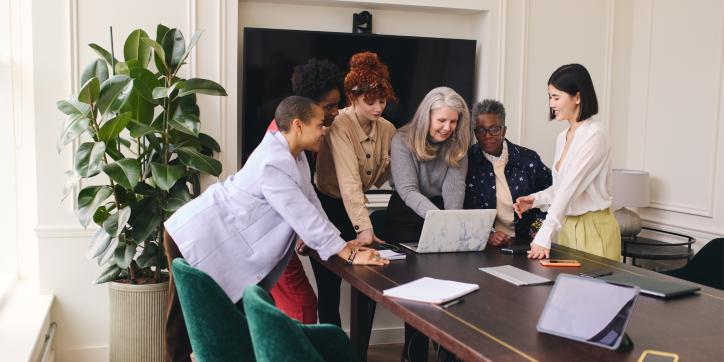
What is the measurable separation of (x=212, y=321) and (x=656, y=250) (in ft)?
10.4

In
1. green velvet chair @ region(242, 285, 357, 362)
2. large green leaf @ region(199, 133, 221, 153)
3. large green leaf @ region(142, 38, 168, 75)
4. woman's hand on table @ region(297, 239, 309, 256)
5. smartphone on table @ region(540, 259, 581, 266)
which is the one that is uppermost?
large green leaf @ region(142, 38, 168, 75)

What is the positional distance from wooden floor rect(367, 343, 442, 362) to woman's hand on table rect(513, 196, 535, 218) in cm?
132

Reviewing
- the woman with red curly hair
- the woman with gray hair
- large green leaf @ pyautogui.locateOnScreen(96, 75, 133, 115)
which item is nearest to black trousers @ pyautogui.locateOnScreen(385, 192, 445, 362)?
the woman with gray hair

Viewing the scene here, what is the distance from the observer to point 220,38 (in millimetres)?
3148

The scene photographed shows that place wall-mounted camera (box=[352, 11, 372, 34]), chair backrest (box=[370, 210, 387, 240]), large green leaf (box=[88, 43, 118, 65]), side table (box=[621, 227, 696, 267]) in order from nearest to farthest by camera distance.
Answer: large green leaf (box=[88, 43, 118, 65]) → chair backrest (box=[370, 210, 387, 240]) → side table (box=[621, 227, 696, 267]) → wall-mounted camera (box=[352, 11, 372, 34])

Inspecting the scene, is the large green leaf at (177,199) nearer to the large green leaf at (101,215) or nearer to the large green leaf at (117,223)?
the large green leaf at (117,223)

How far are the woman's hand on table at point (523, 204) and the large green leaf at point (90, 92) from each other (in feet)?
7.00

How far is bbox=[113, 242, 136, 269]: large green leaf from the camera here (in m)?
2.61

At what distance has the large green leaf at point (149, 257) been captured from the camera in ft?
8.75

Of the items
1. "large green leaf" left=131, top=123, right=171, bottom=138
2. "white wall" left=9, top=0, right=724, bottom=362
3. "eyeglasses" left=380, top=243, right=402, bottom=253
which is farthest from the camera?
"white wall" left=9, top=0, right=724, bottom=362

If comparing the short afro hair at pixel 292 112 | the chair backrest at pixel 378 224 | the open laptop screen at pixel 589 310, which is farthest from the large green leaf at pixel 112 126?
the open laptop screen at pixel 589 310

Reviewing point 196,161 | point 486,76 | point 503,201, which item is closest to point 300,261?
point 196,161

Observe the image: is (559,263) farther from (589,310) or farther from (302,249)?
(302,249)

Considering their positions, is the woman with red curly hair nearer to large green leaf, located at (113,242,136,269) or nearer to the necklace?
the necklace
